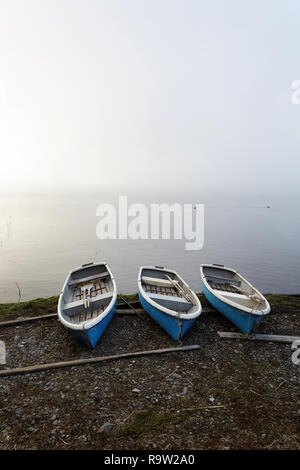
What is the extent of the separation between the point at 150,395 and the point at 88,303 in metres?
3.89

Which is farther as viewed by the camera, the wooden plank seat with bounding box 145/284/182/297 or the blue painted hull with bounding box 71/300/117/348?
the wooden plank seat with bounding box 145/284/182/297

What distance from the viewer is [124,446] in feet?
15.2

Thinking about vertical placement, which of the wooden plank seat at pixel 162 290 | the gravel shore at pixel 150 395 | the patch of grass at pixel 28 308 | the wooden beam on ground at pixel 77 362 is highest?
the wooden plank seat at pixel 162 290

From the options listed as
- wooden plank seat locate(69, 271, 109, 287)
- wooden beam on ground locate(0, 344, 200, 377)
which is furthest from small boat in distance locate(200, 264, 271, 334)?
wooden plank seat locate(69, 271, 109, 287)

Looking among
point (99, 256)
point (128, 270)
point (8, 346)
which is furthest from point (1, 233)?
point (8, 346)

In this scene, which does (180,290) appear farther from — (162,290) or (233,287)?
(233,287)

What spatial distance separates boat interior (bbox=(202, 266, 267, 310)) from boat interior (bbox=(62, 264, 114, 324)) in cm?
468

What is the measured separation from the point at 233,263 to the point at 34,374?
20210mm

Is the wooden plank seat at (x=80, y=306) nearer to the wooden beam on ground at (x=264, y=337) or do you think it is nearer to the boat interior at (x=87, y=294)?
the boat interior at (x=87, y=294)

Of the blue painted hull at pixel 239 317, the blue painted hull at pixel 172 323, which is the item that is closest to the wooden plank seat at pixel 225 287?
the blue painted hull at pixel 239 317

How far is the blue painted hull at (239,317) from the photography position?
7.97m

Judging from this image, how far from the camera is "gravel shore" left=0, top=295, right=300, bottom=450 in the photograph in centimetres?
479

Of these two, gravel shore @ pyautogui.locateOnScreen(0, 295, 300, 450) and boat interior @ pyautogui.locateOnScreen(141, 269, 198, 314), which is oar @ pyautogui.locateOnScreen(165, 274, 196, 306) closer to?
boat interior @ pyautogui.locateOnScreen(141, 269, 198, 314)

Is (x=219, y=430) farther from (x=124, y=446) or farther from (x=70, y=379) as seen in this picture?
(x=70, y=379)
